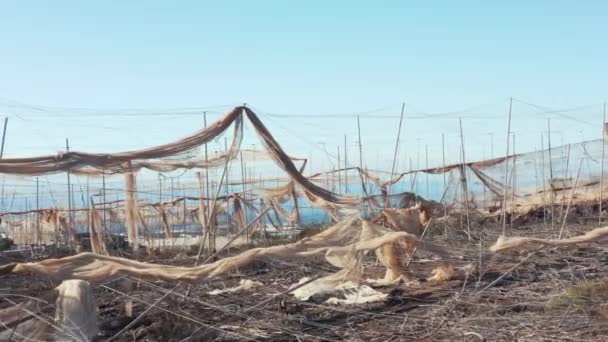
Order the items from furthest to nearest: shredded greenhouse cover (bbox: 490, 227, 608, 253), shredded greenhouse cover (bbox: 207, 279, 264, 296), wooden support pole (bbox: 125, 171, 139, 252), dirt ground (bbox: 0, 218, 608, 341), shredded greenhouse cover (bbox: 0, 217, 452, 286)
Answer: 1. wooden support pole (bbox: 125, 171, 139, 252)
2. shredded greenhouse cover (bbox: 207, 279, 264, 296)
3. shredded greenhouse cover (bbox: 490, 227, 608, 253)
4. dirt ground (bbox: 0, 218, 608, 341)
5. shredded greenhouse cover (bbox: 0, 217, 452, 286)

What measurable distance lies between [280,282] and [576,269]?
3.65m

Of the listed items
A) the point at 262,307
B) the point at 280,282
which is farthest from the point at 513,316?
the point at 280,282

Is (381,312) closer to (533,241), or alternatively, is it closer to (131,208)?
(533,241)

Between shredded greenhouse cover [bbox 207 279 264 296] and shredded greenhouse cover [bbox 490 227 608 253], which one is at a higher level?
shredded greenhouse cover [bbox 490 227 608 253]

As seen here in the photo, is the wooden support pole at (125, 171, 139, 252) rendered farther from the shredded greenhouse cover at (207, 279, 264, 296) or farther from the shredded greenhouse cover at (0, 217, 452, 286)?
the shredded greenhouse cover at (0, 217, 452, 286)

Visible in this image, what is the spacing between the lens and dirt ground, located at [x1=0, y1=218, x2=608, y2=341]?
531 centimetres

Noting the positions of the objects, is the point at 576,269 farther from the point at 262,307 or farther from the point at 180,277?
the point at 180,277

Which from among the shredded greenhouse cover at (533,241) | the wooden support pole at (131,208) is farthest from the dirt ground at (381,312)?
the wooden support pole at (131,208)

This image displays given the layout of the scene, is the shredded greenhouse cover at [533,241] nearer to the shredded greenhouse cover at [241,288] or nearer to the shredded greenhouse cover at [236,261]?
the shredded greenhouse cover at [236,261]

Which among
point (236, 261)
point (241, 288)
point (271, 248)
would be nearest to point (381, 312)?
point (271, 248)

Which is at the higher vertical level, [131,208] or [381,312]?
[131,208]

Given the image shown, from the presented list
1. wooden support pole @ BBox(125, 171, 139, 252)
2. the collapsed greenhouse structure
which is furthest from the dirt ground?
wooden support pole @ BBox(125, 171, 139, 252)

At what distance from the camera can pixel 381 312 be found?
631 cm

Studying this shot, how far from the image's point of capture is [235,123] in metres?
7.03
